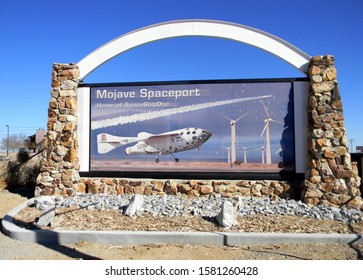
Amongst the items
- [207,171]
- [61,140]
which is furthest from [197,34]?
[61,140]

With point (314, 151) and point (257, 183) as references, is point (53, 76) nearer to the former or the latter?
point (257, 183)

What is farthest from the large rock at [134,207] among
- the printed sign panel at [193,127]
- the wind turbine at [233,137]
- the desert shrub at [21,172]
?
the desert shrub at [21,172]

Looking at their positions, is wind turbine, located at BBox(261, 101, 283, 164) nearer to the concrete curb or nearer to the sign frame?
the sign frame

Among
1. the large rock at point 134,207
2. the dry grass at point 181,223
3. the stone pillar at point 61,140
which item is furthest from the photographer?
the stone pillar at point 61,140

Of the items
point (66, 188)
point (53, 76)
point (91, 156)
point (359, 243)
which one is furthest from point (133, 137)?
point (359, 243)

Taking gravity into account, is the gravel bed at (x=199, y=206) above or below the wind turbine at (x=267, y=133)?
below

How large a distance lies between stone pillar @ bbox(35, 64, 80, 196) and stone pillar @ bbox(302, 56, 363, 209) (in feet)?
20.2

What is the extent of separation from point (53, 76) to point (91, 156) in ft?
8.19

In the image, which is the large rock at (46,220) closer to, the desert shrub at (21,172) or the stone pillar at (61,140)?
the stone pillar at (61,140)

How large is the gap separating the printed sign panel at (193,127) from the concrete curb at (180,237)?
3046 millimetres

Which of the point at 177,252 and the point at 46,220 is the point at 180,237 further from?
the point at 46,220

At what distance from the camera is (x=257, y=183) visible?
25.2 feet

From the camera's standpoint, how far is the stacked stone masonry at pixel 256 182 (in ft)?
23.1

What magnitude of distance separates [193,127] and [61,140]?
12.1 feet
